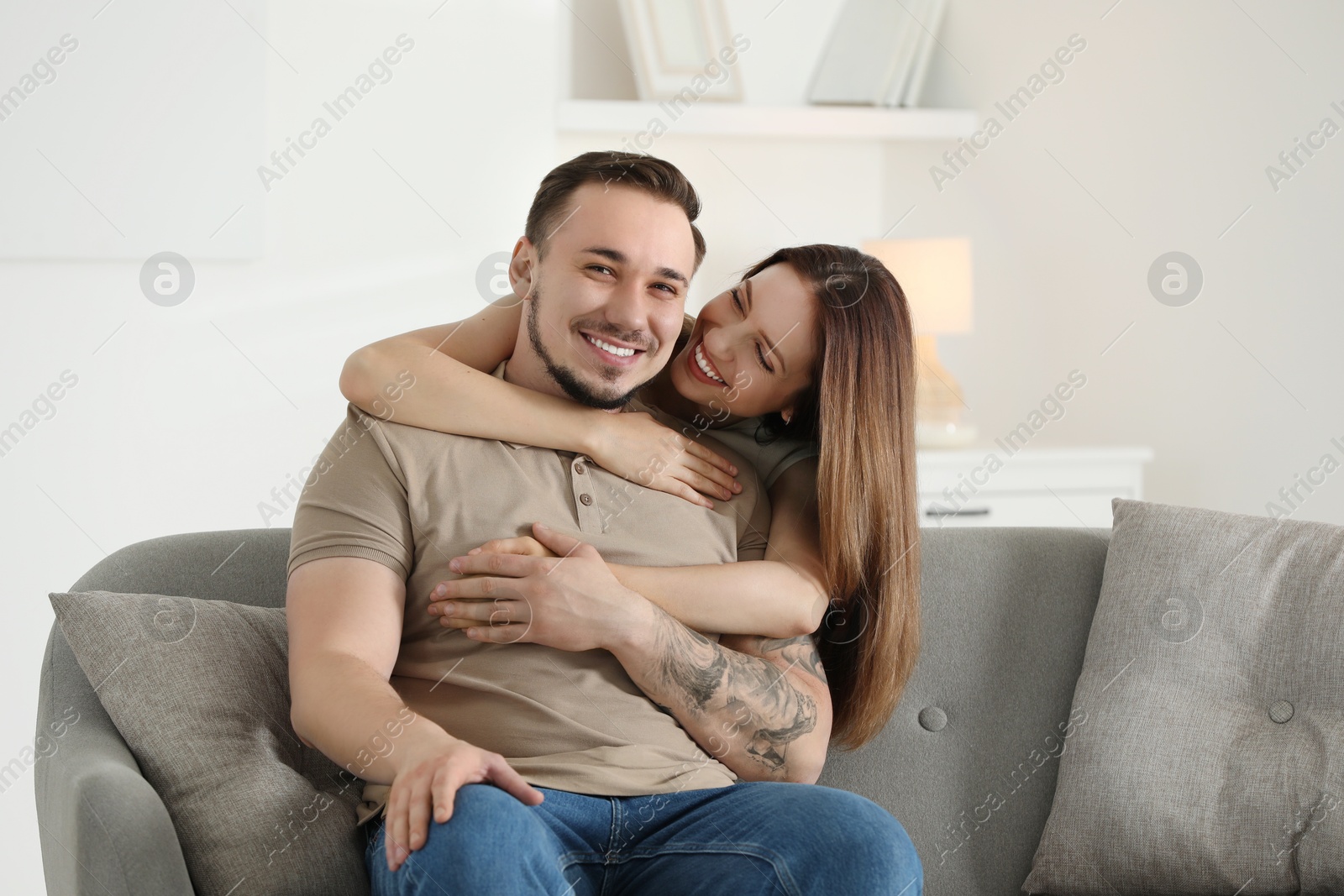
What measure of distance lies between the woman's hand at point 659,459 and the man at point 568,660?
21mm

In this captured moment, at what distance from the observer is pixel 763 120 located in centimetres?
323

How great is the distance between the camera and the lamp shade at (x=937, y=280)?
10.1 ft

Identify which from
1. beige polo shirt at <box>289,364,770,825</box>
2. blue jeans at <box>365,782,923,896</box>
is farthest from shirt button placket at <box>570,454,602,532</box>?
blue jeans at <box>365,782,923,896</box>

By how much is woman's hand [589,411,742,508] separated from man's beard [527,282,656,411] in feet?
0.08

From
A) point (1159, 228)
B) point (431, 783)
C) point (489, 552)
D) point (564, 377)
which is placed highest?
point (1159, 228)

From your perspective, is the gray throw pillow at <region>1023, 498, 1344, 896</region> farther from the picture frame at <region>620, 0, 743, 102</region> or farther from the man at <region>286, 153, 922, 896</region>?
the picture frame at <region>620, 0, 743, 102</region>

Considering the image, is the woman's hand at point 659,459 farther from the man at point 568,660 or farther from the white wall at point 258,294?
the white wall at point 258,294

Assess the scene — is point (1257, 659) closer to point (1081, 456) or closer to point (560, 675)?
point (560, 675)

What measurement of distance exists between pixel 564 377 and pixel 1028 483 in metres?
1.76

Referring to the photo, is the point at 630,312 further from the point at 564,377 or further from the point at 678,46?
the point at 678,46

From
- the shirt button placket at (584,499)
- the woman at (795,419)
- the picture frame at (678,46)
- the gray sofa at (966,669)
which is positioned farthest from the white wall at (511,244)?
the shirt button placket at (584,499)

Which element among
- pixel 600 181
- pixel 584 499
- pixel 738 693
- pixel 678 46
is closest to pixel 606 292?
pixel 600 181

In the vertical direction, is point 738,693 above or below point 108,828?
above

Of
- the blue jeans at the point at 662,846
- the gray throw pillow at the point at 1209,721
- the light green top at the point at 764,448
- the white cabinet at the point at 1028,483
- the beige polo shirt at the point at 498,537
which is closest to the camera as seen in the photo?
the blue jeans at the point at 662,846
